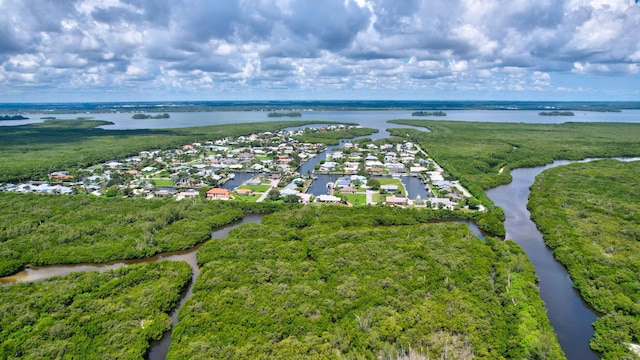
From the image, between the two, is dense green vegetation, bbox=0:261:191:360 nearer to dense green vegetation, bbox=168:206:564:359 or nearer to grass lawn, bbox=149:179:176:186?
dense green vegetation, bbox=168:206:564:359

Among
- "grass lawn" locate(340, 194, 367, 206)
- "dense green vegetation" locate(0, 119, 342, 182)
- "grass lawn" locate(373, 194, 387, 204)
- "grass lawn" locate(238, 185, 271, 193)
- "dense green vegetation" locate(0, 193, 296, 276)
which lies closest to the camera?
"dense green vegetation" locate(0, 193, 296, 276)

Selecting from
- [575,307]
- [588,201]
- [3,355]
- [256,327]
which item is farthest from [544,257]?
[3,355]

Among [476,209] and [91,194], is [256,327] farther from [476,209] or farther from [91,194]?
[91,194]

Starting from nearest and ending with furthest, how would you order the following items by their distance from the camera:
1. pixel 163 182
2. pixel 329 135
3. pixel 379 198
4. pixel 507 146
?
pixel 379 198 → pixel 163 182 → pixel 507 146 → pixel 329 135

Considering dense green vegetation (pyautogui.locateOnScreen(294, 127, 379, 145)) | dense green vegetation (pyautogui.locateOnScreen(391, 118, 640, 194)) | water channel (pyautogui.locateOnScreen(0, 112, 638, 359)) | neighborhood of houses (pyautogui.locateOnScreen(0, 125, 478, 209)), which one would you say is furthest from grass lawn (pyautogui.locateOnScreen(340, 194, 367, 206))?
dense green vegetation (pyautogui.locateOnScreen(294, 127, 379, 145))

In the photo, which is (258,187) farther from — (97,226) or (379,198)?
(97,226)

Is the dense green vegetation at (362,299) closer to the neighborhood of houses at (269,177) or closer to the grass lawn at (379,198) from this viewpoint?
the grass lawn at (379,198)

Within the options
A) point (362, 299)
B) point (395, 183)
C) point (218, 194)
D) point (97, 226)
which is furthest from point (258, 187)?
point (362, 299)
